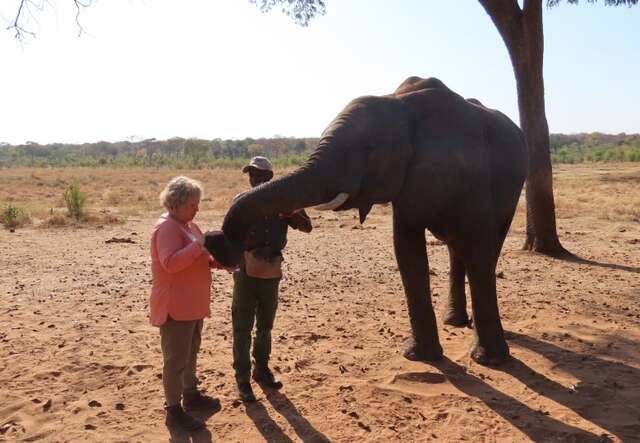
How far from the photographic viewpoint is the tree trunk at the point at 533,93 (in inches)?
413

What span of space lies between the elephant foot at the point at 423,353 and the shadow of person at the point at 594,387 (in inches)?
23.6

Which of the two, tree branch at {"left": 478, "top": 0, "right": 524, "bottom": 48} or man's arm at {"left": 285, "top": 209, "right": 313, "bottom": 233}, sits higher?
tree branch at {"left": 478, "top": 0, "right": 524, "bottom": 48}

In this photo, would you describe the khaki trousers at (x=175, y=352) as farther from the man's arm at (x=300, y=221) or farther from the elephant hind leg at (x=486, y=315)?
the elephant hind leg at (x=486, y=315)

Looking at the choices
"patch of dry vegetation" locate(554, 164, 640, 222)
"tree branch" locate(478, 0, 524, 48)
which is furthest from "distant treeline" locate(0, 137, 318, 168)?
"tree branch" locate(478, 0, 524, 48)

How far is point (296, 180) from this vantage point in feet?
13.6

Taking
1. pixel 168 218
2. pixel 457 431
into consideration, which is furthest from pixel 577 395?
pixel 168 218

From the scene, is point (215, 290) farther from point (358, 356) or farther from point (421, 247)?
point (421, 247)

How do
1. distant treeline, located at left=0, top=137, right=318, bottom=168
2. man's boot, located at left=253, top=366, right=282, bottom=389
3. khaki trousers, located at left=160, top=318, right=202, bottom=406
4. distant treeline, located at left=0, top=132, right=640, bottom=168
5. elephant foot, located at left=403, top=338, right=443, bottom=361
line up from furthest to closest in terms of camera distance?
1. distant treeline, located at left=0, top=137, right=318, bottom=168
2. distant treeline, located at left=0, top=132, right=640, bottom=168
3. elephant foot, located at left=403, top=338, right=443, bottom=361
4. man's boot, located at left=253, top=366, right=282, bottom=389
5. khaki trousers, located at left=160, top=318, right=202, bottom=406

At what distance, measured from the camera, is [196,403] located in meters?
4.50

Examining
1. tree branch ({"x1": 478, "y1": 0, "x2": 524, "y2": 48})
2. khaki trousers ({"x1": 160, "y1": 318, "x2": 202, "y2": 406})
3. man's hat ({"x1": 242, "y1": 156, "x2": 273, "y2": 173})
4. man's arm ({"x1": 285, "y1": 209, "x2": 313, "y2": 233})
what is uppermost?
tree branch ({"x1": 478, "y1": 0, "x2": 524, "y2": 48})

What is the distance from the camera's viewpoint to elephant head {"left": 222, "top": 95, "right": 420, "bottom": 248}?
4.06 meters

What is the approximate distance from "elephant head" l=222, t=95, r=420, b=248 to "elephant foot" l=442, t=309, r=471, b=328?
2.56m

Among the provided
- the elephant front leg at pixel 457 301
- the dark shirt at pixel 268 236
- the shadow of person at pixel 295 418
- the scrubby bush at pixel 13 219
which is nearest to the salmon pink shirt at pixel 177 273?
the dark shirt at pixel 268 236

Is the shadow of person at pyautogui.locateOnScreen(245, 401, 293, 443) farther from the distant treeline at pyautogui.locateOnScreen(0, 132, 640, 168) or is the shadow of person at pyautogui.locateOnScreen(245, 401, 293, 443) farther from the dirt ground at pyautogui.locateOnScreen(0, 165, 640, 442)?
the distant treeline at pyautogui.locateOnScreen(0, 132, 640, 168)
